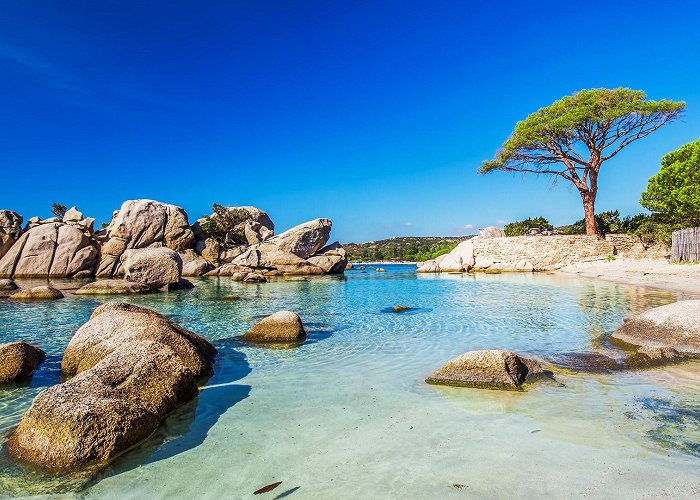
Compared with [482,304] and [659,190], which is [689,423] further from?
[659,190]

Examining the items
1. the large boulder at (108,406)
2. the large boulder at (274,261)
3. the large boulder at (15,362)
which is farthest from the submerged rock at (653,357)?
the large boulder at (274,261)

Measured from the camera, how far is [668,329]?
8.63m

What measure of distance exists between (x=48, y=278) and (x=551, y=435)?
44022 mm

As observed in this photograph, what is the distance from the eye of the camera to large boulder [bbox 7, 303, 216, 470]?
4.09 metres

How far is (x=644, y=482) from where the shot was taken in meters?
3.56

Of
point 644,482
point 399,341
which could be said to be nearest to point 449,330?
point 399,341

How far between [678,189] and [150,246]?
164 feet

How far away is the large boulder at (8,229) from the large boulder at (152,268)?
2087 cm

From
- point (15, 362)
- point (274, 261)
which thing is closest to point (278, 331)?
point (15, 362)

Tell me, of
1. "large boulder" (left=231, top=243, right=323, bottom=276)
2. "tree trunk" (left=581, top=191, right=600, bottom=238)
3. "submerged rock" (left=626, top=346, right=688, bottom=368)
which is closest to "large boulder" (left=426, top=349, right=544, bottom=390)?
"submerged rock" (left=626, top=346, right=688, bottom=368)

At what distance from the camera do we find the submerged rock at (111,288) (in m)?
22.7

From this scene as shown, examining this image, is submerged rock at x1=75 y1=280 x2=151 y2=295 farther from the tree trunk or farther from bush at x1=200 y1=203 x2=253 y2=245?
the tree trunk

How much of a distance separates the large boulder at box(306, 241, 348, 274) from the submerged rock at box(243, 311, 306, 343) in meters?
34.0

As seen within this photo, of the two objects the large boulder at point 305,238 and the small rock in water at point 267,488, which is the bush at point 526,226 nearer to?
the large boulder at point 305,238
